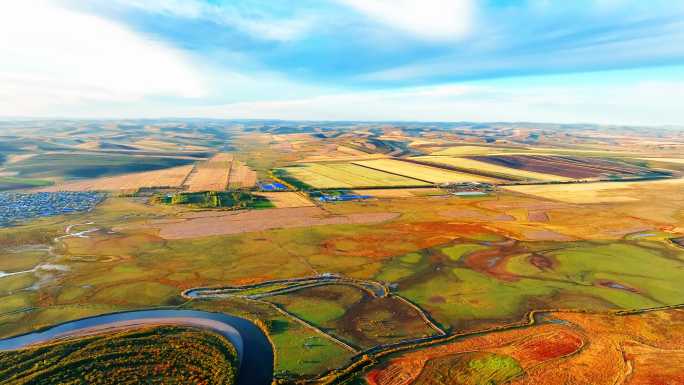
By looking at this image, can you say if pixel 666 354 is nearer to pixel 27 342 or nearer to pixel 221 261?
pixel 221 261

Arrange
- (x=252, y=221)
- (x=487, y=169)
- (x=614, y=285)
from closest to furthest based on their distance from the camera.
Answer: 1. (x=614, y=285)
2. (x=252, y=221)
3. (x=487, y=169)

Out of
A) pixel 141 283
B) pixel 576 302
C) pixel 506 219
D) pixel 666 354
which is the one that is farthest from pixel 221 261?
pixel 506 219

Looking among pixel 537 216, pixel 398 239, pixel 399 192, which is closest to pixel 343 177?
pixel 399 192

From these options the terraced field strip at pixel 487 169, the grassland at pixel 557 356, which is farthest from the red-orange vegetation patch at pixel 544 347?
the terraced field strip at pixel 487 169

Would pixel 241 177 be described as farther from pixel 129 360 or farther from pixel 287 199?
pixel 129 360

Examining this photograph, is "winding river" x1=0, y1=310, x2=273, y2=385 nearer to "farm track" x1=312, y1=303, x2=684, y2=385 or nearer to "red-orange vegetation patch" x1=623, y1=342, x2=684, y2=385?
"farm track" x1=312, y1=303, x2=684, y2=385

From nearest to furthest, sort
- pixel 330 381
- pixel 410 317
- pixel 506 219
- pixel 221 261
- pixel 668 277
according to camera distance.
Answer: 1. pixel 330 381
2. pixel 410 317
3. pixel 668 277
4. pixel 221 261
5. pixel 506 219

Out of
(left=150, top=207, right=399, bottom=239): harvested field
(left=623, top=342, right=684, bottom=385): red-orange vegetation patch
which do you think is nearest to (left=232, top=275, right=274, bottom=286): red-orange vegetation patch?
(left=150, top=207, right=399, bottom=239): harvested field
